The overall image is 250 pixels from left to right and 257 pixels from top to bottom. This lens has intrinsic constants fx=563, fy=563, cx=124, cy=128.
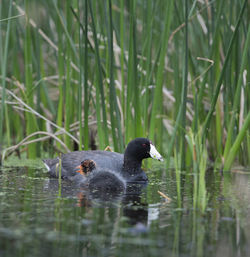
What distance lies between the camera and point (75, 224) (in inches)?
133

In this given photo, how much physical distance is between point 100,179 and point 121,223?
163 cm

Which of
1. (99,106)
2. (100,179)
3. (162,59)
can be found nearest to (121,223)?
(100,179)

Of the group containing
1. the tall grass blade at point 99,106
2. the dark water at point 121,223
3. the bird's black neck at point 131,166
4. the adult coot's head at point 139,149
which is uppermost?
the tall grass blade at point 99,106

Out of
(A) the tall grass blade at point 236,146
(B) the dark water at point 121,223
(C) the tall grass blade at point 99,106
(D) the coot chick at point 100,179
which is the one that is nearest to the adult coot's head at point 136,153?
(D) the coot chick at point 100,179

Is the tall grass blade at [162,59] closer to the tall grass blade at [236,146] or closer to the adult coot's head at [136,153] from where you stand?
the adult coot's head at [136,153]

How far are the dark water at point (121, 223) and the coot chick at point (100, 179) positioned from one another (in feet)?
0.45

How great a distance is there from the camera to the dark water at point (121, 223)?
2906 millimetres

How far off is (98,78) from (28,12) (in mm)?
1258

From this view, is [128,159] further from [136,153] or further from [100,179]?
[100,179]

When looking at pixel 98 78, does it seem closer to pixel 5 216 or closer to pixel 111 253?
pixel 5 216

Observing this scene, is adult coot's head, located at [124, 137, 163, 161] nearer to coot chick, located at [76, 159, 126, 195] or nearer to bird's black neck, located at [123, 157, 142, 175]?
bird's black neck, located at [123, 157, 142, 175]

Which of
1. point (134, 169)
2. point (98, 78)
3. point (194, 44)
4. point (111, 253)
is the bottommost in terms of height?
point (111, 253)

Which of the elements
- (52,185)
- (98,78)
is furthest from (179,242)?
(98,78)

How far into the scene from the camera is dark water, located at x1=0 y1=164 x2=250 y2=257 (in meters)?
2.91
